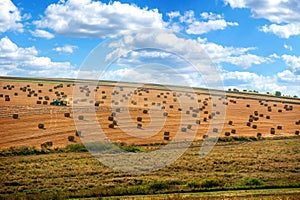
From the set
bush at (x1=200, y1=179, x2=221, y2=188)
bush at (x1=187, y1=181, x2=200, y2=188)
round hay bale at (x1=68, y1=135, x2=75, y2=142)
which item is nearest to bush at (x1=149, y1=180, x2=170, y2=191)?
bush at (x1=187, y1=181, x2=200, y2=188)

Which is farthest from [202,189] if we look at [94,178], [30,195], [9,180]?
[9,180]

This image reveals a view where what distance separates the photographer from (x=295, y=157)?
112 ft

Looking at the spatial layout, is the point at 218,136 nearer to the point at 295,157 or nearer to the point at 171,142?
the point at 171,142

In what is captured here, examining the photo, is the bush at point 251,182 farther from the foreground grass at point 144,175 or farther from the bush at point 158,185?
the bush at point 158,185

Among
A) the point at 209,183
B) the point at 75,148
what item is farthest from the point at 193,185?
the point at 75,148

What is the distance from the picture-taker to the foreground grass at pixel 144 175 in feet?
79.1

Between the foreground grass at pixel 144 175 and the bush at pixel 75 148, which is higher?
the bush at pixel 75 148

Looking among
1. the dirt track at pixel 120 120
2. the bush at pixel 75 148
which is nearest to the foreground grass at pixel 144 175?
the bush at pixel 75 148

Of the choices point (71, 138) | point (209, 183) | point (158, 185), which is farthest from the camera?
point (71, 138)

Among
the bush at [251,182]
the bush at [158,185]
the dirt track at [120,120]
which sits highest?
the dirt track at [120,120]

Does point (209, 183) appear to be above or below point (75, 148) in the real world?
below

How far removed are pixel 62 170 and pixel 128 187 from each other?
5885mm

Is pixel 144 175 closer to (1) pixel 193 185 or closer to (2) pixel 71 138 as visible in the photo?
(1) pixel 193 185

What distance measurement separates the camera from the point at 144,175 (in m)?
28.2
